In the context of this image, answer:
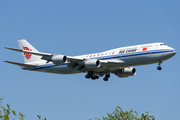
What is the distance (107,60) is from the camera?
169ft

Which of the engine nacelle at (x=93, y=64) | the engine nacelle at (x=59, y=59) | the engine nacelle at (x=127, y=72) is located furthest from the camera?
the engine nacelle at (x=127, y=72)

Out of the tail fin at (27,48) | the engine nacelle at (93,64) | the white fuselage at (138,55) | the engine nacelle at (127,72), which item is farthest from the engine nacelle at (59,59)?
the engine nacelle at (127,72)

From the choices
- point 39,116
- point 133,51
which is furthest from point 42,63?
point 39,116

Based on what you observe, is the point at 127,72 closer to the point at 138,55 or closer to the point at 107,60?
the point at 107,60

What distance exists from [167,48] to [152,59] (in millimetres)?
3051

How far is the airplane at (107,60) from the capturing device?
48.3m

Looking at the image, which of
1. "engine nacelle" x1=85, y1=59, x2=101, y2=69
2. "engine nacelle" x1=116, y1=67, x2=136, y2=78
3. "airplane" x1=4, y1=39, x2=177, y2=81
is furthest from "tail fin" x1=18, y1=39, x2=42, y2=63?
"engine nacelle" x1=116, y1=67, x2=136, y2=78

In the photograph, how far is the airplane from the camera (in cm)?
4828

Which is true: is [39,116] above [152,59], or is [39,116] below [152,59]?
below

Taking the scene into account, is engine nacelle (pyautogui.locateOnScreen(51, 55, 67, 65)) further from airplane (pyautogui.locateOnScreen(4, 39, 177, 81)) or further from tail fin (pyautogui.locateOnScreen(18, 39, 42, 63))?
tail fin (pyautogui.locateOnScreen(18, 39, 42, 63))

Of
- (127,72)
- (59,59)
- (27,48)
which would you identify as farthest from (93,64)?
(27,48)

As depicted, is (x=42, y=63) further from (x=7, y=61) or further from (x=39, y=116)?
(x=39, y=116)

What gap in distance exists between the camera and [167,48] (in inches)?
1903

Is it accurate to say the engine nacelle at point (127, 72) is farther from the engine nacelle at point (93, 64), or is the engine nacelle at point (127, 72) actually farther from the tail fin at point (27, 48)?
the tail fin at point (27, 48)
